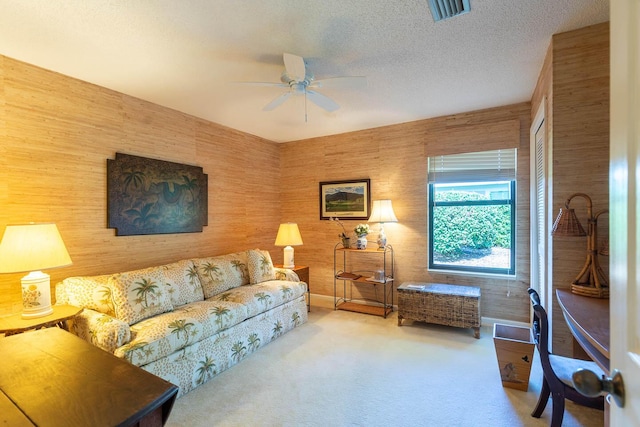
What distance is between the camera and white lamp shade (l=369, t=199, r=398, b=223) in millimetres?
4117

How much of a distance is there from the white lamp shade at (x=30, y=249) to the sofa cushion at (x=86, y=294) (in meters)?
0.34

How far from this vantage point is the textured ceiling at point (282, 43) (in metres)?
1.89

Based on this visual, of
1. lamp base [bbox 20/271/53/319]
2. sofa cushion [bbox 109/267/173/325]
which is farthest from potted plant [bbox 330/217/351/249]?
lamp base [bbox 20/271/53/319]

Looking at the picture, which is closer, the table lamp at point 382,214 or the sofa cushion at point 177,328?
the sofa cushion at point 177,328

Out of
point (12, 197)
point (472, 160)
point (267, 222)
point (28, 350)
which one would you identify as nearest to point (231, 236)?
point (267, 222)

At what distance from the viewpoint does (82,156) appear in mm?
2832

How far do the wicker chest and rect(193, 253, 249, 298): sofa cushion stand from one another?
2.02m

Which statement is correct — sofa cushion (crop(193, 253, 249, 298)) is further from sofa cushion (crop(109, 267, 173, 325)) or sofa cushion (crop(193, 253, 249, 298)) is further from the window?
the window

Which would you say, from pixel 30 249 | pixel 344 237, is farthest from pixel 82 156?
pixel 344 237

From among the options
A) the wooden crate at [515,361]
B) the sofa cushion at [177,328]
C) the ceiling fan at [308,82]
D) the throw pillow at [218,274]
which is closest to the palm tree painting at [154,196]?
the throw pillow at [218,274]

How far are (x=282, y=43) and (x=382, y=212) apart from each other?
2.55 metres

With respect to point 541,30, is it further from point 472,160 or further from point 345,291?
point 345,291

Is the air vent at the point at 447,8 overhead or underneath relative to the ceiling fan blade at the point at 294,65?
overhead

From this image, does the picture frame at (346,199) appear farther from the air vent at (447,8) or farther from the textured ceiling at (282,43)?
the air vent at (447,8)
